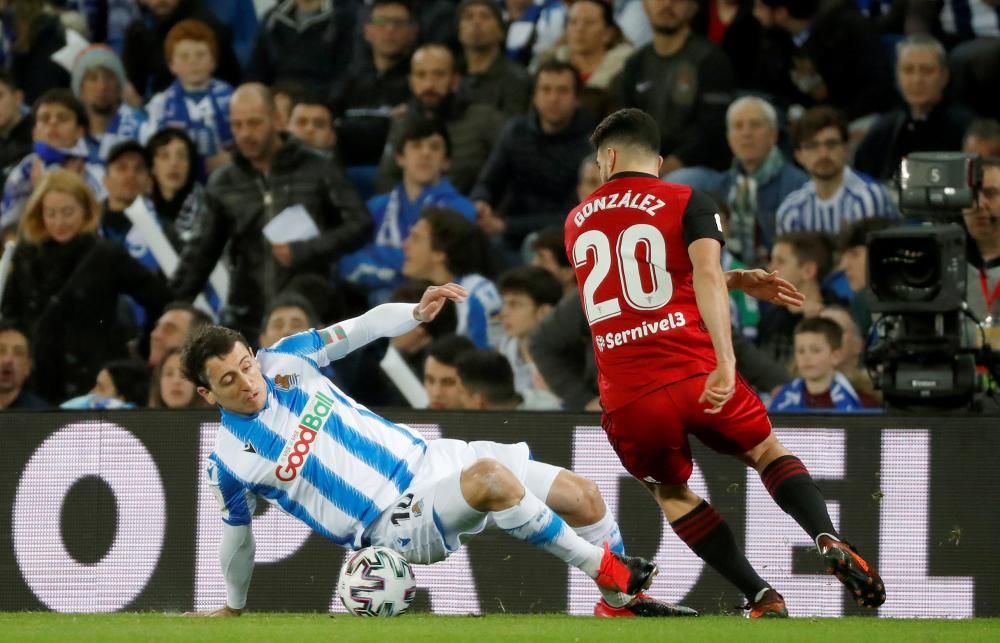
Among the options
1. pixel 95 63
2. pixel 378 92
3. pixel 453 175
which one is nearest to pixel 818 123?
pixel 453 175

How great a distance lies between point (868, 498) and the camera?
761cm

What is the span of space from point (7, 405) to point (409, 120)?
3.11 m

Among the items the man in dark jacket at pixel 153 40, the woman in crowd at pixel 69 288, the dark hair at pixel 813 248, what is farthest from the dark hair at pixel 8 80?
the dark hair at pixel 813 248

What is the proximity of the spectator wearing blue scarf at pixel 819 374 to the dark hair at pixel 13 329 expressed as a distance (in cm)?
469

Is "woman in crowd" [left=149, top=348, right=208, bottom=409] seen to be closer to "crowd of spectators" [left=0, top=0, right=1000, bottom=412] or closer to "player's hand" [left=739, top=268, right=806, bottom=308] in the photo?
"crowd of spectators" [left=0, top=0, right=1000, bottom=412]

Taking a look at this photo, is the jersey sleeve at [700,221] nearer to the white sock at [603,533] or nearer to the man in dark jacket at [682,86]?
the white sock at [603,533]

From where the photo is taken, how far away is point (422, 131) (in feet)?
35.2

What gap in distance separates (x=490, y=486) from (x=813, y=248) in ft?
12.7

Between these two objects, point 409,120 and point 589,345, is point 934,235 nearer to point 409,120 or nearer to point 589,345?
point 589,345

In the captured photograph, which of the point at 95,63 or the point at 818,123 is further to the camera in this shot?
the point at 95,63

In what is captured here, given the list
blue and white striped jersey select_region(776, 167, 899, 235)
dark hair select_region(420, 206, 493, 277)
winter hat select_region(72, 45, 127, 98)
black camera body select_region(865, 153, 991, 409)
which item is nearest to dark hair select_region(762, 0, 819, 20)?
blue and white striped jersey select_region(776, 167, 899, 235)

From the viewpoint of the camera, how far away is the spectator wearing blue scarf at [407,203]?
419 inches

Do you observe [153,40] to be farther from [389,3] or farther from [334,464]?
[334,464]

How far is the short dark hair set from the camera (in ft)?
21.4
